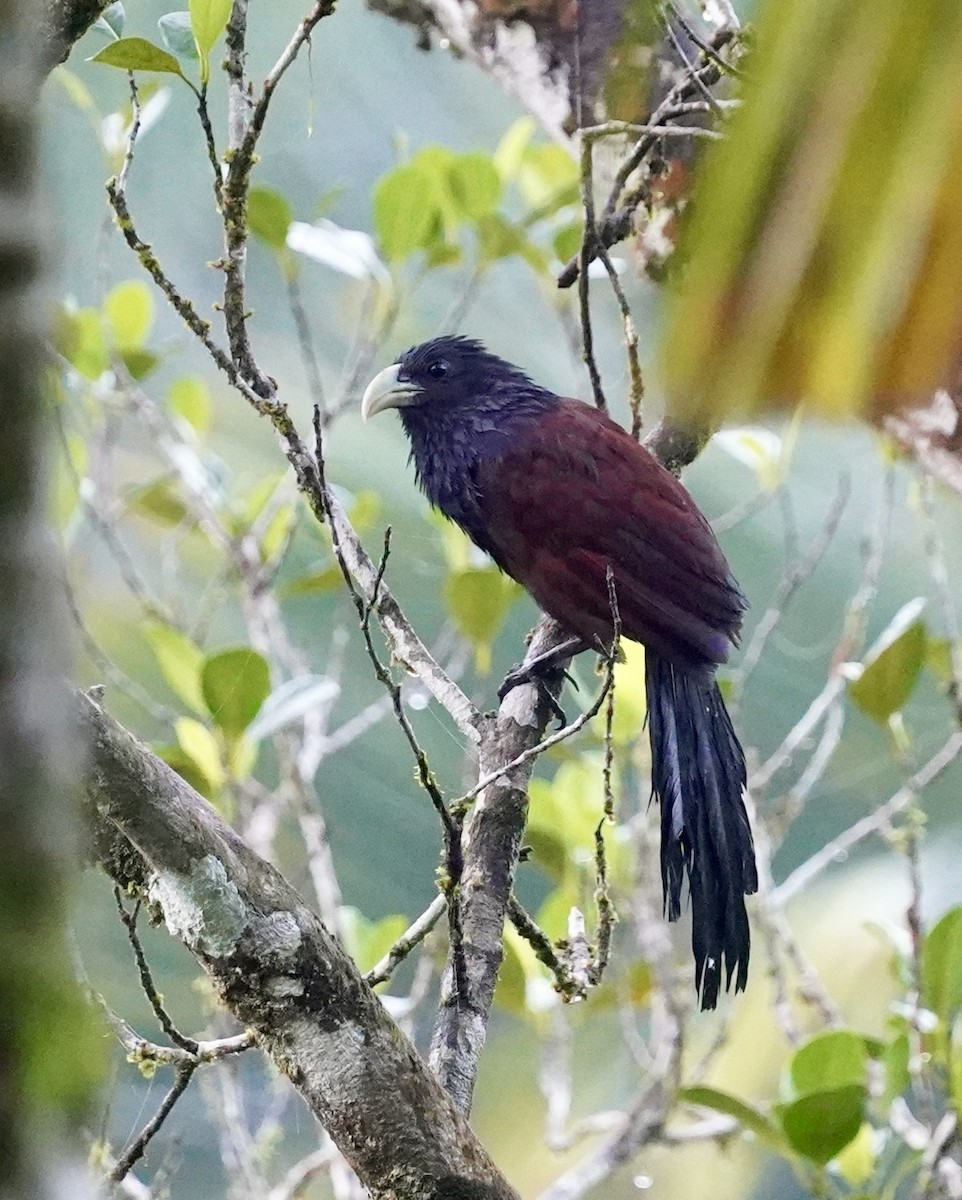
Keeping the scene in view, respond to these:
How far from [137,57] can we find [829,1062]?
3.76ft

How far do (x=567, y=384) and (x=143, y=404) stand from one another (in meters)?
1.02

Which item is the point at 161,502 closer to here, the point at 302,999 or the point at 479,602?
the point at 479,602

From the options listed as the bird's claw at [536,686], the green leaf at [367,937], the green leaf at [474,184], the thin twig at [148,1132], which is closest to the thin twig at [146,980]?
the thin twig at [148,1132]

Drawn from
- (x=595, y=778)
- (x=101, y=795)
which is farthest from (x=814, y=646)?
(x=101, y=795)

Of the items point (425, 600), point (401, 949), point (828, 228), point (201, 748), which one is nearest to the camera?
point (828, 228)

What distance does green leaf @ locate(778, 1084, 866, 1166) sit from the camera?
130 cm

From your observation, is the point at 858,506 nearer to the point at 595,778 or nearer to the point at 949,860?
the point at 949,860

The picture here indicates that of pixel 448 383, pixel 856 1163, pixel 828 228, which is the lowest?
pixel 856 1163

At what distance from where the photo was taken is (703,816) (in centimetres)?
139

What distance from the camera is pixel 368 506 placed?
1.92m

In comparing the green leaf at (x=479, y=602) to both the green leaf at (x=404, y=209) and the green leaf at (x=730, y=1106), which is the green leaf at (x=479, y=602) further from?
the green leaf at (x=730, y=1106)

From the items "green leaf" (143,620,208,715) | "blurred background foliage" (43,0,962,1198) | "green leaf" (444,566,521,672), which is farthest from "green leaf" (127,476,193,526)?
"green leaf" (444,566,521,672)

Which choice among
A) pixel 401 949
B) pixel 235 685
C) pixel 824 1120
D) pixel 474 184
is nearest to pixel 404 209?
pixel 474 184

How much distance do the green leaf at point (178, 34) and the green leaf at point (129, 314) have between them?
90cm
